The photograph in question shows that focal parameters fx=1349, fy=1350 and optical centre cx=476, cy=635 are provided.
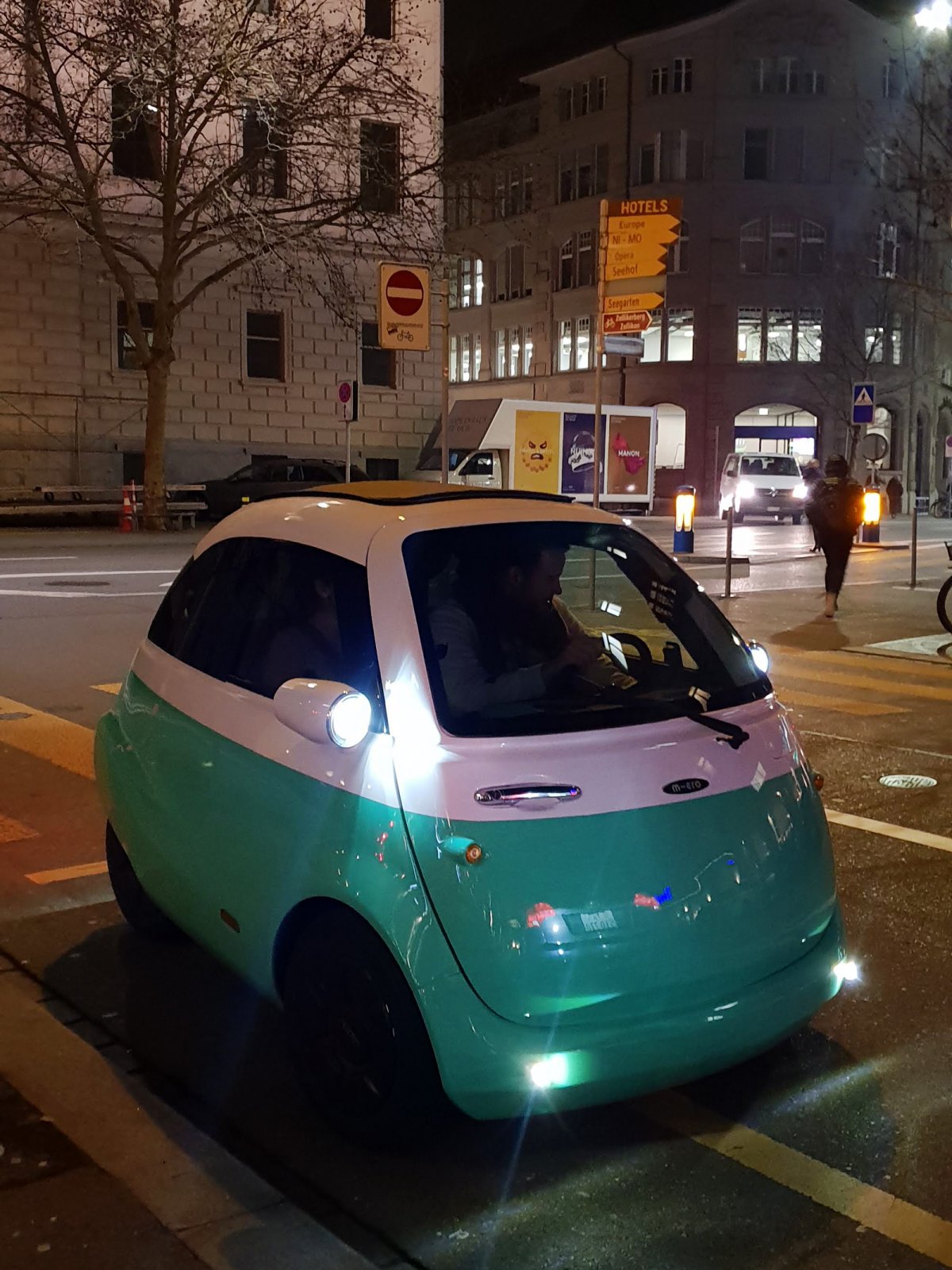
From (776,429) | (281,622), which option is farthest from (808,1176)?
(776,429)

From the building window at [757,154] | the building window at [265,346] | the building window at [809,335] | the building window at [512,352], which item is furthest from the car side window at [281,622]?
the building window at [512,352]

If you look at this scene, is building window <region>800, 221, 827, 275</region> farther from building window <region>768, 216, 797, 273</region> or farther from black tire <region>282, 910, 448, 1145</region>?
black tire <region>282, 910, 448, 1145</region>

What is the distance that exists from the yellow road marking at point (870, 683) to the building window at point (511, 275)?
163ft

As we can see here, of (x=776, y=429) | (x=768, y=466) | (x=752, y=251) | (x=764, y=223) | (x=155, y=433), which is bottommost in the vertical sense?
(x=768, y=466)

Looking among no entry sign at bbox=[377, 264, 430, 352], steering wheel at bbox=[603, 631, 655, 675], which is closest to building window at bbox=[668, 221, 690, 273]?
no entry sign at bbox=[377, 264, 430, 352]

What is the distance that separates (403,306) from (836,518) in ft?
19.0

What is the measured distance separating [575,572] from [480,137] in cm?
4686

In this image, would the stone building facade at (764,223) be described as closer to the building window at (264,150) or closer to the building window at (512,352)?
the building window at (512,352)

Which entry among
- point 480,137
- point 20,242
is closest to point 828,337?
point 480,137

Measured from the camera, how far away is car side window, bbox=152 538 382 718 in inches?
152

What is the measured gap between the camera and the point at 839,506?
50.0 ft

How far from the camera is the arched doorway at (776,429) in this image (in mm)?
53156

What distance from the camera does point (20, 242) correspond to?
1259 inches

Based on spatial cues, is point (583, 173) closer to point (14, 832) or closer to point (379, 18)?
point (379, 18)
